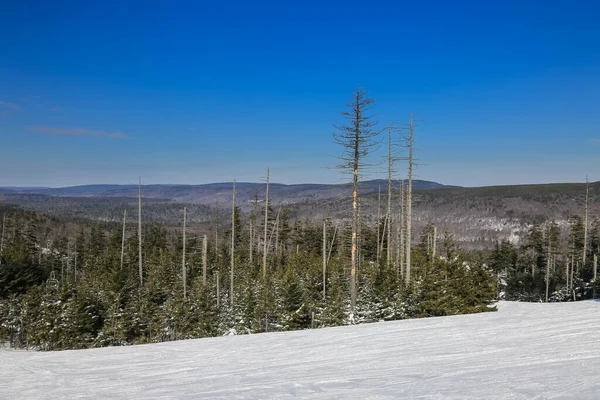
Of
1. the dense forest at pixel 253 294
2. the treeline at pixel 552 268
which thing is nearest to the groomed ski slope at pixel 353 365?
the dense forest at pixel 253 294

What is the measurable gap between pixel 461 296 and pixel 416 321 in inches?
425

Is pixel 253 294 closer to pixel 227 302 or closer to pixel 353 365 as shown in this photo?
pixel 227 302

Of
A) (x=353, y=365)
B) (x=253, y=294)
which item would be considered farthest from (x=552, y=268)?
(x=353, y=365)

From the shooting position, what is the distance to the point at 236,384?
303 inches

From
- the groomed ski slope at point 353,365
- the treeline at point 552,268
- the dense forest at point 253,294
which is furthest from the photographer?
the treeline at point 552,268

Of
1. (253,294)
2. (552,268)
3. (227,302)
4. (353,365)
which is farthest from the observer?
(552,268)

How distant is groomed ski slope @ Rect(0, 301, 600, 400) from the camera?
6441 mm

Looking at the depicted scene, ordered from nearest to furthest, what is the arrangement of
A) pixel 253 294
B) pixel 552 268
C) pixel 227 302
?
1. pixel 253 294
2. pixel 227 302
3. pixel 552 268

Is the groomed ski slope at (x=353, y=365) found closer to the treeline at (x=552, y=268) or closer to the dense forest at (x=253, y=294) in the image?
the dense forest at (x=253, y=294)

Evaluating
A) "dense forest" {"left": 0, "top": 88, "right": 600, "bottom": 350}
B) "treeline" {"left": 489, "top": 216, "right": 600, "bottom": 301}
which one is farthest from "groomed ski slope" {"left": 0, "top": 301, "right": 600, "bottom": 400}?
"treeline" {"left": 489, "top": 216, "right": 600, "bottom": 301}

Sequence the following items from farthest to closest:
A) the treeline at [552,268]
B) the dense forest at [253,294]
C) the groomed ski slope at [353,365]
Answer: the treeline at [552,268]
the dense forest at [253,294]
the groomed ski slope at [353,365]

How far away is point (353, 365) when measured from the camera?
8.89 meters

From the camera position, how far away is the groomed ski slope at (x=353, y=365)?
6.44 m

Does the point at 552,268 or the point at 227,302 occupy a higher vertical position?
the point at 227,302
